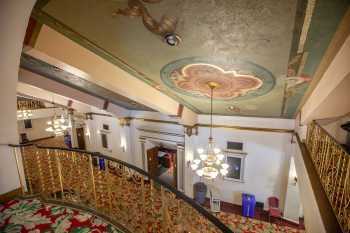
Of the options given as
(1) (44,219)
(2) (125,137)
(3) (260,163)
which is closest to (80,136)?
(2) (125,137)

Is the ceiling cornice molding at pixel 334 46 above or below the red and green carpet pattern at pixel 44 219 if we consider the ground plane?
above

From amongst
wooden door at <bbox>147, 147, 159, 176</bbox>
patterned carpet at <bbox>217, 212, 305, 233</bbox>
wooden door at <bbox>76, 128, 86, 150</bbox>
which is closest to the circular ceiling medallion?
patterned carpet at <bbox>217, 212, 305, 233</bbox>

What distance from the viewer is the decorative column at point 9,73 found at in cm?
Answer: 193

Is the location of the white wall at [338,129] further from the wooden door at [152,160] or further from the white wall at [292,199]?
the wooden door at [152,160]

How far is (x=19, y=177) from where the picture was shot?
124 inches

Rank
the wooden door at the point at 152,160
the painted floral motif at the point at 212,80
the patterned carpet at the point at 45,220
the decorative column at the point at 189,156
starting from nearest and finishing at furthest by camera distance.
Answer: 1. the patterned carpet at the point at 45,220
2. the painted floral motif at the point at 212,80
3. the decorative column at the point at 189,156
4. the wooden door at the point at 152,160

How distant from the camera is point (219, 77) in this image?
3.75 meters

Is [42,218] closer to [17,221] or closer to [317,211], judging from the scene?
[17,221]

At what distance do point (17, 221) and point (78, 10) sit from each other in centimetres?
306

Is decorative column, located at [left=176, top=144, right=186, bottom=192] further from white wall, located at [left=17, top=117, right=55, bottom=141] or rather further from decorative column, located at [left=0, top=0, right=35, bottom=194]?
white wall, located at [left=17, top=117, right=55, bottom=141]

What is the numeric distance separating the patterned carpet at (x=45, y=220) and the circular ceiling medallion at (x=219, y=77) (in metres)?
2.99

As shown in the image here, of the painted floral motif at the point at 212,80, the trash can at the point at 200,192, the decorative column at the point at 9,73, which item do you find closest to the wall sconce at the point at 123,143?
the trash can at the point at 200,192

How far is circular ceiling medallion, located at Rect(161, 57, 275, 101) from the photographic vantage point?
10.4 ft

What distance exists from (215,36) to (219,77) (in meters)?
1.47
